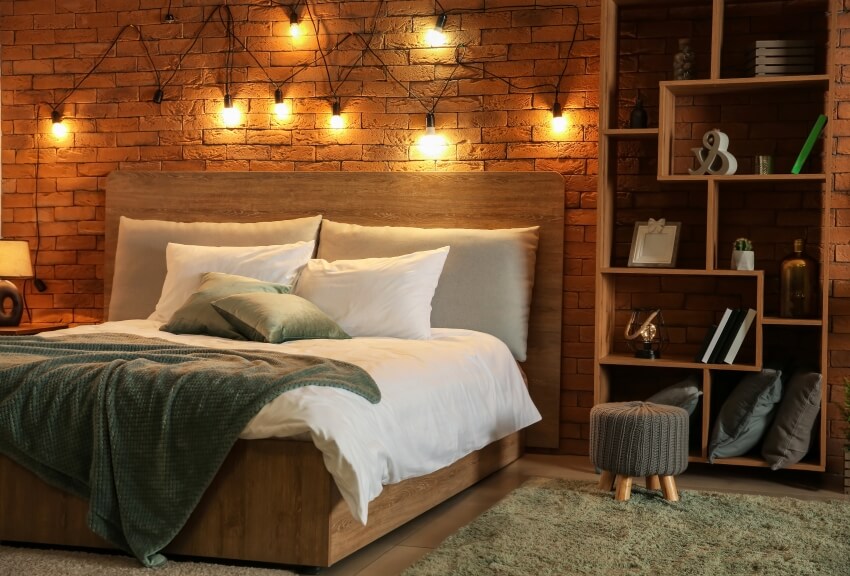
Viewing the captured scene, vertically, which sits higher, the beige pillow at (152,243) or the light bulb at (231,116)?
the light bulb at (231,116)

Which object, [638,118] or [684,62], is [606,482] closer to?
[638,118]

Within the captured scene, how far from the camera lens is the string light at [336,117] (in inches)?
209

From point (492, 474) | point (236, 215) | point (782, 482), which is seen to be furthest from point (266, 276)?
point (782, 482)

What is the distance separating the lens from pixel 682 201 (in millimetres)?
4844

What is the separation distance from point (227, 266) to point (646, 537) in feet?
7.68

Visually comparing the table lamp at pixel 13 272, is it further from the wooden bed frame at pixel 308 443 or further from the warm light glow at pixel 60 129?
the warm light glow at pixel 60 129

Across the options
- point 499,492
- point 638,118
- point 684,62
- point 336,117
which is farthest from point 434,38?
point 499,492

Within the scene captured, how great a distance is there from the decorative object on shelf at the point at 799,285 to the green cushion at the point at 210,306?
2.07 metres

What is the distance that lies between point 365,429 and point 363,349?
91 cm

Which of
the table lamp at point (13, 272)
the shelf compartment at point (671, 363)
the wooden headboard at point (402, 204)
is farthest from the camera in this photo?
the table lamp at point (13, 272)

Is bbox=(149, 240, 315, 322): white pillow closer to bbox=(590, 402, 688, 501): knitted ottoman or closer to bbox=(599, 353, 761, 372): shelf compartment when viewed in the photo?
bbox=(599, 353, 761, 372): shelf compartment

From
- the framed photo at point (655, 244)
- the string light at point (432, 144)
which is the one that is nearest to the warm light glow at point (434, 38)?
the string light at point (432, 144)

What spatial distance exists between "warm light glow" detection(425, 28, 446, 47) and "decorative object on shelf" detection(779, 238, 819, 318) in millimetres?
1904

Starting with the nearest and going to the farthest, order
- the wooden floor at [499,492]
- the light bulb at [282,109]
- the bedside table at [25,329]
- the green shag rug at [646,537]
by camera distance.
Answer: the green shag rug at [646,537] → the wooden floor at [499,492] → the bedside table at [25,329] → the light bulb at [282,109]
